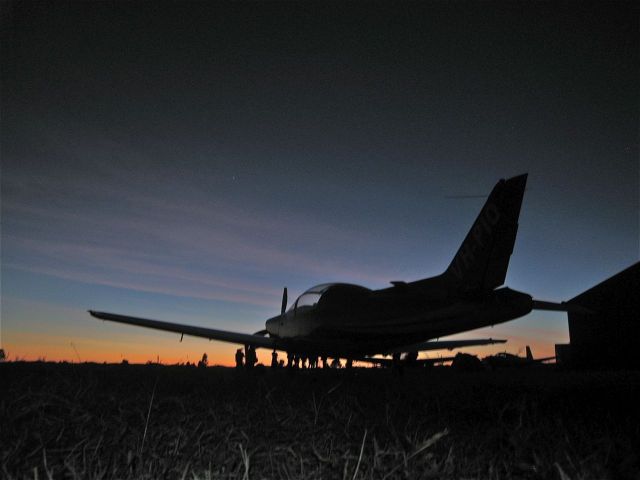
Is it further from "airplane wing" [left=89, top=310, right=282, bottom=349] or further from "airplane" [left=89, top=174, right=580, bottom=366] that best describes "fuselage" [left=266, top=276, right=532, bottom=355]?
"airplane wing" [left=89, top=310, right=282, bottom=349]

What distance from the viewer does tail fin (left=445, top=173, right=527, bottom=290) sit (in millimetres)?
9328

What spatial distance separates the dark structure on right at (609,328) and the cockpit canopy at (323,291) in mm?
17899

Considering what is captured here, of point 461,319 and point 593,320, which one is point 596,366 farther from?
point 461,319

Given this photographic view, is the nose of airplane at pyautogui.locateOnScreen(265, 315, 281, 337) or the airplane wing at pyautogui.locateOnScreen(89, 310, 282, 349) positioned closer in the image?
the airplane wing at pyautogui.locateOnScreen(89, 310, 282, 349)

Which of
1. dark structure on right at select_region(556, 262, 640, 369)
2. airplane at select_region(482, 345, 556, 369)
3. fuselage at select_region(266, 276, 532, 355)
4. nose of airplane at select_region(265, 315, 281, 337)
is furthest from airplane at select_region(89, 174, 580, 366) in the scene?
dark structure on right at select_region(556, 262, 640, 369)

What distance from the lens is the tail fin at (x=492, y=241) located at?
933 centimetres

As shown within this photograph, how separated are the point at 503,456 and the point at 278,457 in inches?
40.0

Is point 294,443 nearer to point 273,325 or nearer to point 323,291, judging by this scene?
point 323,291

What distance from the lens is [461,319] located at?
857 centimetres

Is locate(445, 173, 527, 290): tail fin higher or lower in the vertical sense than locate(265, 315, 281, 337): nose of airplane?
higher

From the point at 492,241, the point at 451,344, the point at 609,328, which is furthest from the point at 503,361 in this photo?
the point at 492,241

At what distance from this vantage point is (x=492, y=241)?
30.9 feet

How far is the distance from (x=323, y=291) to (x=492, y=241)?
165 inches

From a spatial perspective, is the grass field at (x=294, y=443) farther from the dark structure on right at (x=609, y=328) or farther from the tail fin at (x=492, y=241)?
the dark structure on right at (x=609, y=328)
